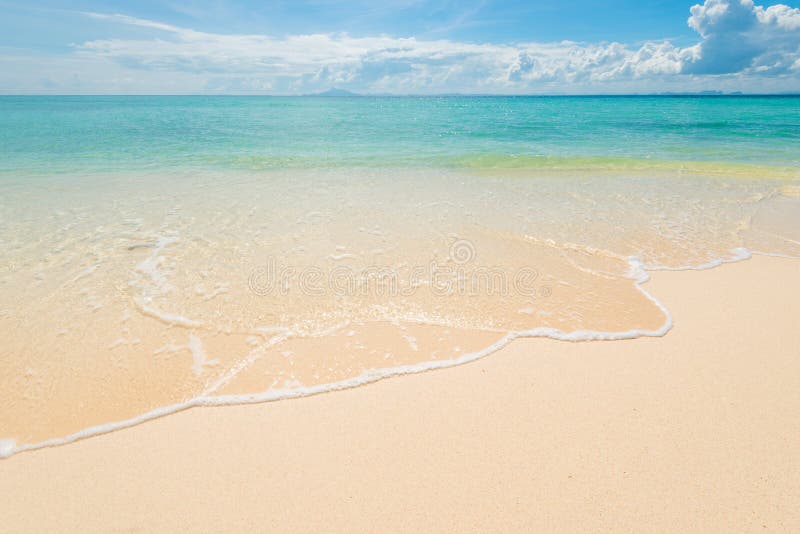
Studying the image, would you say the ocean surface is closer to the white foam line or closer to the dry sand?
the white foam line

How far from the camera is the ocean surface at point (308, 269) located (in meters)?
3.23

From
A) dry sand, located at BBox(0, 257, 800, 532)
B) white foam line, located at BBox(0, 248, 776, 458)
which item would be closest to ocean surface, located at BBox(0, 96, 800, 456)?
white foam line, located at BBox(0, 248, 776, 458)

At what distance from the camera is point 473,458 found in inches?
95.7

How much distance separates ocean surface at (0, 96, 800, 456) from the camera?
10.6 feet

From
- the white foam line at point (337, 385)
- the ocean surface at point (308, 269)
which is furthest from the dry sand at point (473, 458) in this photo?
the ocean surface at point (308, 269)

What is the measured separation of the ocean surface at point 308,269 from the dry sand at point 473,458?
32 centimetres

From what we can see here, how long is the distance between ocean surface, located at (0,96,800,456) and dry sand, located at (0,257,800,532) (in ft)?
1.04

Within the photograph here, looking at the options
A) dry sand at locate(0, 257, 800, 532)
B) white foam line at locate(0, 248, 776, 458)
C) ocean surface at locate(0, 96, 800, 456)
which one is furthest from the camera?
ocean surface at locate(0, 96, 800, 456)

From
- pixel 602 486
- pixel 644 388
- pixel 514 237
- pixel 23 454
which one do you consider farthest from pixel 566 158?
pixel 23 454

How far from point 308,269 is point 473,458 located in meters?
3.34

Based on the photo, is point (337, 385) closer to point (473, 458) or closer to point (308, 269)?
point (473, 458)

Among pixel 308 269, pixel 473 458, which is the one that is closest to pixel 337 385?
pixel 473 458

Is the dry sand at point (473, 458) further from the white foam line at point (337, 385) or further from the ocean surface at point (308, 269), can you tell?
the ocean surface at point (308, 269)

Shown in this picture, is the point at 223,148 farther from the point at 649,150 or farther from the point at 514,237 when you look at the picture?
the point at 649,150
